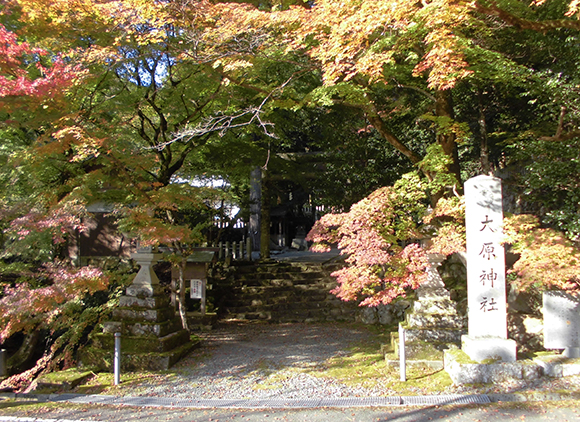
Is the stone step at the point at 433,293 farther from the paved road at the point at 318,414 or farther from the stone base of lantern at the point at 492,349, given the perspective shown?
the paved road at the point at 318,414

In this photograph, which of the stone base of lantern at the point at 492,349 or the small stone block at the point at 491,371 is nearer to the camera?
the small stone block at the point at 491,371

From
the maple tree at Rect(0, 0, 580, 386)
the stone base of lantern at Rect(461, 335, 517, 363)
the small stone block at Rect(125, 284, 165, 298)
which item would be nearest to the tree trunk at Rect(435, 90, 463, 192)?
the maple tree at Rect(0, 0, 580, 386)

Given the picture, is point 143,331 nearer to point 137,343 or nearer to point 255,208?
point 137,343

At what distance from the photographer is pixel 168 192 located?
8.16 metres

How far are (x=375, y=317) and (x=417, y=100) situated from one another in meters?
6.40

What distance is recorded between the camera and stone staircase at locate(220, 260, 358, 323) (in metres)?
12.3

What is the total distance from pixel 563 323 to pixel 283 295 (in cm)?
859

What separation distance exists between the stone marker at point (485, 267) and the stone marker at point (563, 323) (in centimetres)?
65

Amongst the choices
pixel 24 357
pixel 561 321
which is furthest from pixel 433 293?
pixel 24 357

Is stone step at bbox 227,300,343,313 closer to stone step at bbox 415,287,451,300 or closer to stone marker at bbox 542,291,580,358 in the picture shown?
stone step at bbox 415,287,451,300

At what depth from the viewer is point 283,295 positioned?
43.2ft

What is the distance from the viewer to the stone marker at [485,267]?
232 inches

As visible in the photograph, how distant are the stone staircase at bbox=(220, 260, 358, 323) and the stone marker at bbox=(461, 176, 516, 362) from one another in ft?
21.1

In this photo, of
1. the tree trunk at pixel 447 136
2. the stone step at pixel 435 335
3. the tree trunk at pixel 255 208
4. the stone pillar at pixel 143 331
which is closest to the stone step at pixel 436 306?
the stone step at pixel 435 335
